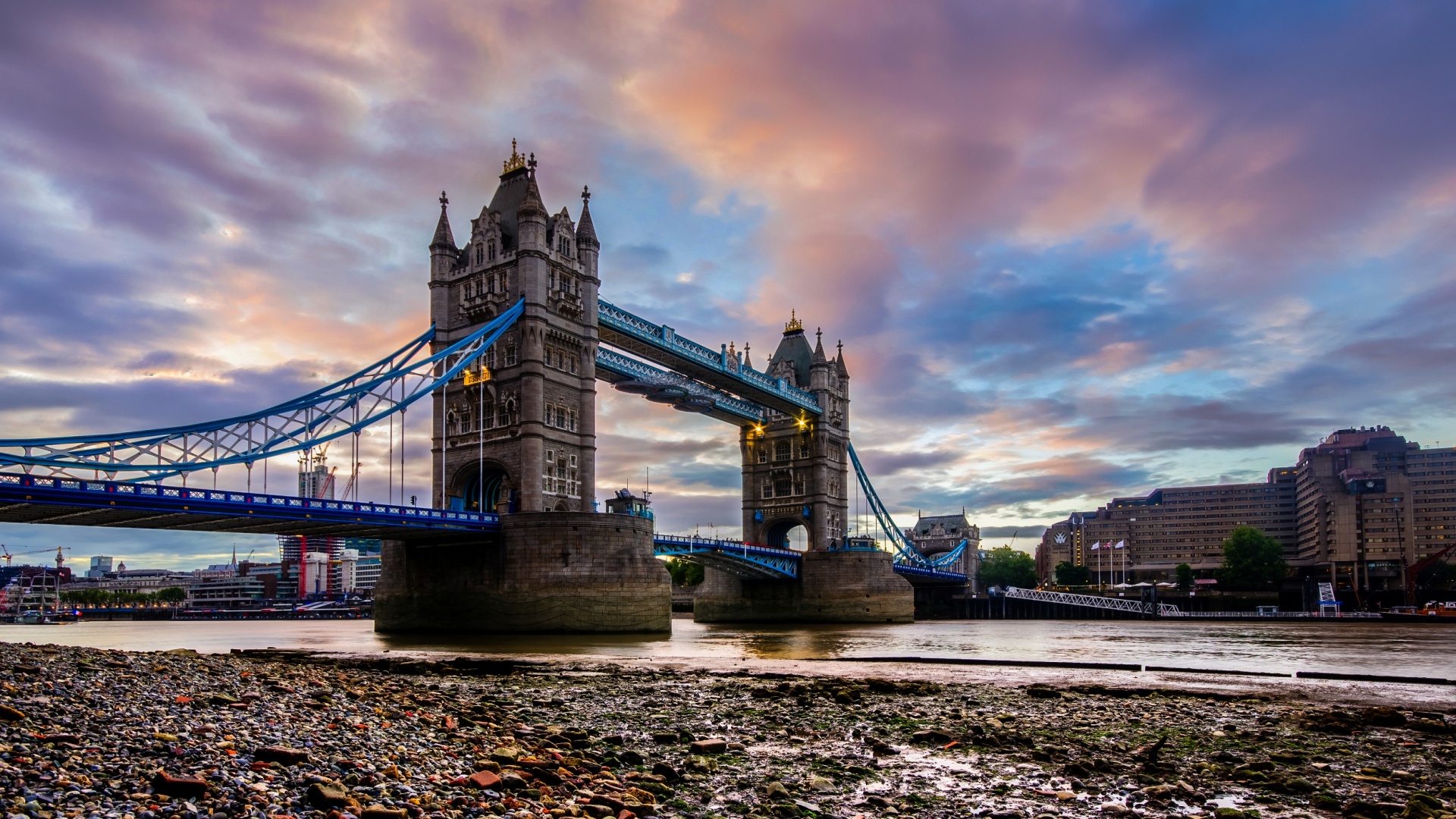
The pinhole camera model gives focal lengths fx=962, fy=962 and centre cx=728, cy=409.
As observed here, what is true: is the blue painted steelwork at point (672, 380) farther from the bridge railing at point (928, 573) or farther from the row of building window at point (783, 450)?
the bridge railing at point (928, 573)

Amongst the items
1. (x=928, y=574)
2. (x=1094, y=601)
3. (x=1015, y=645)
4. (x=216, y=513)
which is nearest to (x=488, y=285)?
(x=216, y=513)

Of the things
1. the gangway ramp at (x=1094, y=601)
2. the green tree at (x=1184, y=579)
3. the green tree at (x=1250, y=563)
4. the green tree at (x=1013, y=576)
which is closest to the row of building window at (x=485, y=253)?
the gangway ramp at (x=1094, y=601)

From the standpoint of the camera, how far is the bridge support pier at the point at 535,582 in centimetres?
5247

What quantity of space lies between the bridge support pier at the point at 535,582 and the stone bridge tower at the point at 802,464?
144ft

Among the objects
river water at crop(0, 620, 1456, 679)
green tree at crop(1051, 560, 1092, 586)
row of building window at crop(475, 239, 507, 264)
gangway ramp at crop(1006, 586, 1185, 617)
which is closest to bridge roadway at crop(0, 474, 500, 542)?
river water at crop(0, 620, 1456, 679)

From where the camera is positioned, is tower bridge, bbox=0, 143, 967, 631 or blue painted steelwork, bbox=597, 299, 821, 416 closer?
tower bridge, bbox=0, 143, 967, 631

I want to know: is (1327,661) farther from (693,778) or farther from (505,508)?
(505,508)

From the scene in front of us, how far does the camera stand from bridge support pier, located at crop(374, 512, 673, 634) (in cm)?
5247

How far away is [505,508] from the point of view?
192 feet

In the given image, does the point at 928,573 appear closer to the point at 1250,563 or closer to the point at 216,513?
the point at 1250,563

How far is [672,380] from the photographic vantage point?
7706cm

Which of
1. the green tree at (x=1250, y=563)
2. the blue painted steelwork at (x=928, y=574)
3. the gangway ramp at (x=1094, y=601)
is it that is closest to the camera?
the gangway ramp at (x=1094, y=601)

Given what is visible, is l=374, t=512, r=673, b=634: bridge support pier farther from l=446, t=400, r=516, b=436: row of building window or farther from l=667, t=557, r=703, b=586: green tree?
l=667, t=557, r=703, b=586: green tree

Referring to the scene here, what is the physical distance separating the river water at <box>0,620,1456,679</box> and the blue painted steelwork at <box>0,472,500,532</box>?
6.14 meters
